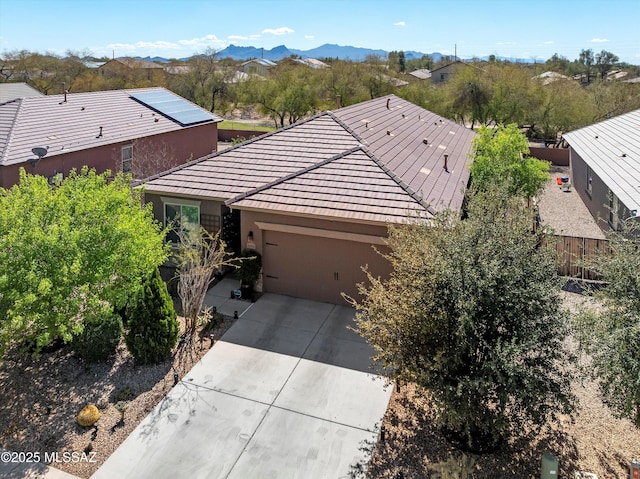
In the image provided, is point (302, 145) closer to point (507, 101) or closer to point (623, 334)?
point (623, 334)

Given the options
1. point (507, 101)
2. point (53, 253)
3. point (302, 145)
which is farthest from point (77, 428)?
point (507, 101)

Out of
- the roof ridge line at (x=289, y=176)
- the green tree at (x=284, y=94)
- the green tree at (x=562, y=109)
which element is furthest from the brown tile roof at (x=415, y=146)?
the green tree at (x=284, y=94)

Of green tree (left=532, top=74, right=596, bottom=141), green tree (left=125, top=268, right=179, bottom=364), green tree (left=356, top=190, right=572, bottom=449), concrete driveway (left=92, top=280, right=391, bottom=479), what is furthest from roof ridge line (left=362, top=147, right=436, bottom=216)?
green tree (left=532, top=74, right=596, bottom=141)

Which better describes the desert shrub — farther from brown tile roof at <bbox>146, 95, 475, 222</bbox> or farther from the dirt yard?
brown tile roof at <bbox>146, 95, 475, 222</bbox>

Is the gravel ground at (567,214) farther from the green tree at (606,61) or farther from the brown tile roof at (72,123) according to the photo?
the green tree at (606,61)

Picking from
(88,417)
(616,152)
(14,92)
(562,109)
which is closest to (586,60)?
(562,109)

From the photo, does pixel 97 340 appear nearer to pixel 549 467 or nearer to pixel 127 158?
pixel 549 467
